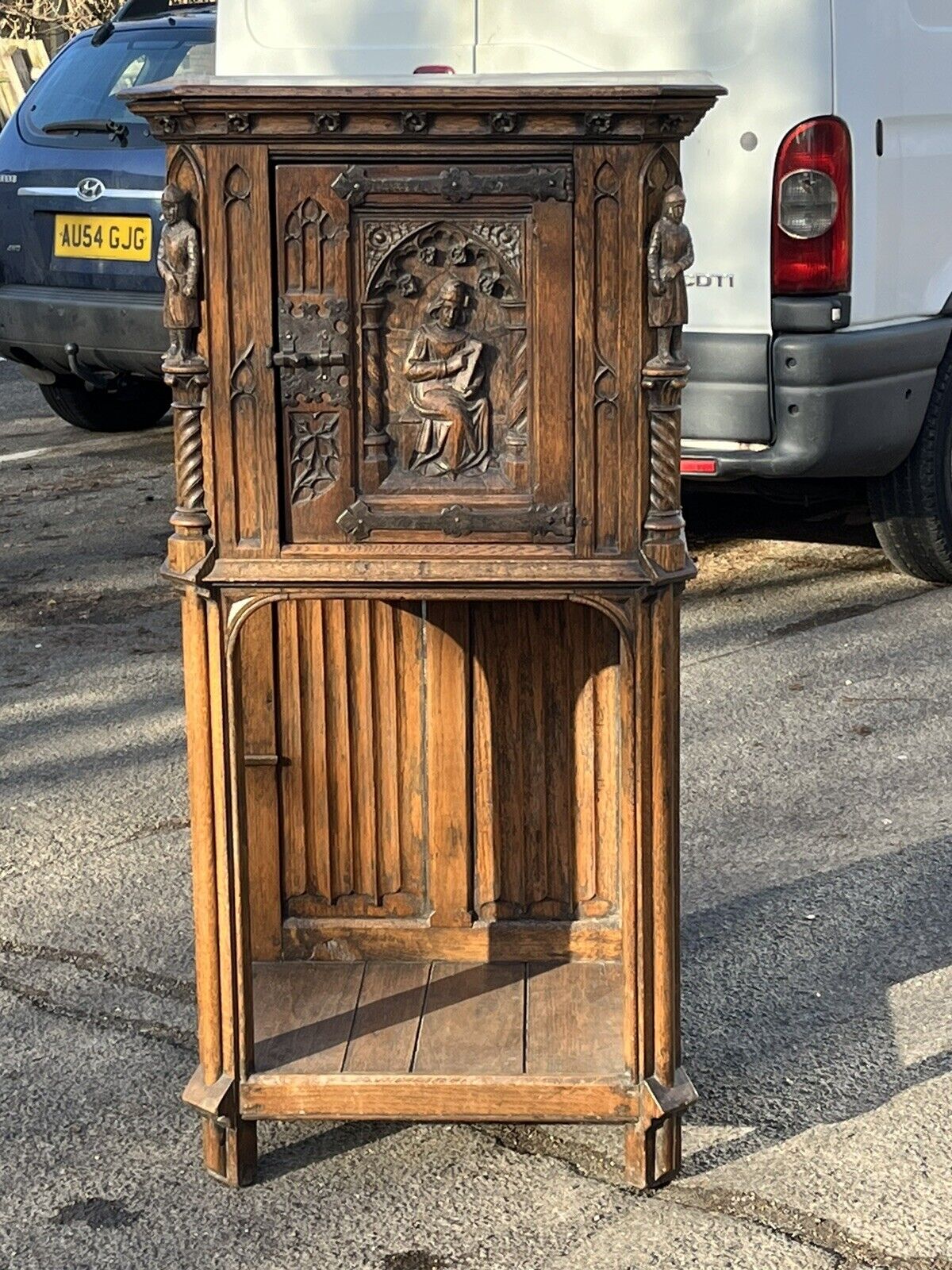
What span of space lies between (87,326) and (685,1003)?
475cm

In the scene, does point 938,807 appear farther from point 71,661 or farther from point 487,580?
point 71,661

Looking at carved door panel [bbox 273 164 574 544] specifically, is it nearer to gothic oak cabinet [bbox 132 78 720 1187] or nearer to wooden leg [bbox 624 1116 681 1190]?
gothic oak cabinet [bbox 132 78 720 1187]

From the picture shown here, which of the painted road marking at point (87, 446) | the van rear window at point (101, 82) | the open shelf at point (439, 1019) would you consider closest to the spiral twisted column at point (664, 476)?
the open shelf at point (439, 1019)

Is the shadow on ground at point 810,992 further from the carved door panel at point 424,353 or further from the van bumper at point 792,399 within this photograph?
the van bumper at point 792,399

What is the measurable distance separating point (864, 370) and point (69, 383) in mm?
4537

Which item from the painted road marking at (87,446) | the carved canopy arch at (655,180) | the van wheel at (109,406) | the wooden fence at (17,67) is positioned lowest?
the painted road marking at (87,446)

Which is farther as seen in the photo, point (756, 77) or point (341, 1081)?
point (756, 77)

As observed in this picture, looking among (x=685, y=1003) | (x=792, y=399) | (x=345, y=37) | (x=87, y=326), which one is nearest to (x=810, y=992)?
(x=685, y=1003)

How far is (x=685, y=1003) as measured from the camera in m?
3.45

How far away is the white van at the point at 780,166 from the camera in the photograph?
17.0 feet

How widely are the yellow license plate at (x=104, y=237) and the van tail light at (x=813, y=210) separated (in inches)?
114

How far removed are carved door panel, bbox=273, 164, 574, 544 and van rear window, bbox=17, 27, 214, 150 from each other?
511 centimetres

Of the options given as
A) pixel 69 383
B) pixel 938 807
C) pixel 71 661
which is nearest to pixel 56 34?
pixel 69 383

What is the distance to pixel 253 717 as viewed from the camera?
10.8 feet
